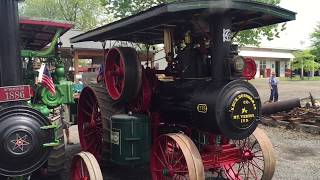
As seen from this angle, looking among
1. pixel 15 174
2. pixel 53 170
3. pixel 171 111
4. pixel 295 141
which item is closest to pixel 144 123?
pixel 171 111

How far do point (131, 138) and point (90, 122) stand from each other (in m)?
1.90

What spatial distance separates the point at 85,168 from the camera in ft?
14.3

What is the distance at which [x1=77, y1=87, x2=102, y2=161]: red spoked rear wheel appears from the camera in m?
6.33

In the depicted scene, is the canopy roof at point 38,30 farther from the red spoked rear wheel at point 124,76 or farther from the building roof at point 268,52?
the building roof at point 268,52

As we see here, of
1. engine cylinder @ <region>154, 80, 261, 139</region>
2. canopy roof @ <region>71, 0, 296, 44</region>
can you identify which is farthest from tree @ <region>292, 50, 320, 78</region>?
engine cylinder @ <region>154, 80, 261, 139</region>

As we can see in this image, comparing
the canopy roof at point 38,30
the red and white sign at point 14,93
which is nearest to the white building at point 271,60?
the canopy roof at point 38,30

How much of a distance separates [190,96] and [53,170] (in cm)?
201

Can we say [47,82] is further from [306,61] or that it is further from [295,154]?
[306,61]

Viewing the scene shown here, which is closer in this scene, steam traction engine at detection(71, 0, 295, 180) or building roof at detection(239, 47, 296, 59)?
steam traction engine at detection(71, 0, 295, 180)

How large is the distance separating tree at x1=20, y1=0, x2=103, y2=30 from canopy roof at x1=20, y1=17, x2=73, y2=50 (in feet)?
122

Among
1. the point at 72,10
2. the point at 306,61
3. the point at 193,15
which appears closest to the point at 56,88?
the point at 193,15

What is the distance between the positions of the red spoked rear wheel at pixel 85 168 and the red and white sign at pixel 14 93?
93 centimetres

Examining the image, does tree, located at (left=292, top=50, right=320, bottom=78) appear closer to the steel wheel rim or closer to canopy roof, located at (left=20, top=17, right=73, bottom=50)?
canopy roof, located at (left=20, top=17, right=73, bottom=50)

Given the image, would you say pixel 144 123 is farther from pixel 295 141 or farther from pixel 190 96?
pixel 295 141
